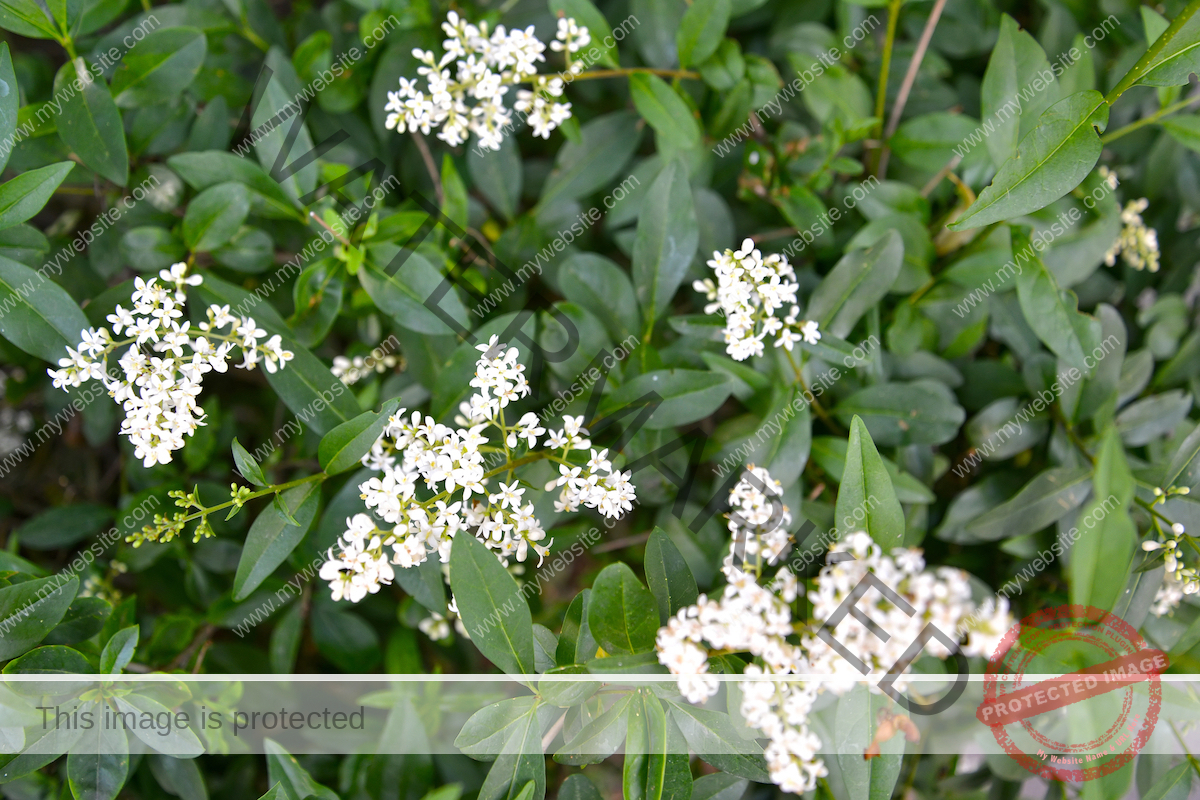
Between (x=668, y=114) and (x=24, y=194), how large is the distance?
1566 millimetres

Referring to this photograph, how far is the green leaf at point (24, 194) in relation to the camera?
1588 millimetres

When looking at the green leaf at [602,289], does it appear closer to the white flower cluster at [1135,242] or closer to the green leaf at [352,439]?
the green leaf at [352,439]

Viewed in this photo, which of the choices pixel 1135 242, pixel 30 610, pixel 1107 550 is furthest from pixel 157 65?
pixel 1135 242

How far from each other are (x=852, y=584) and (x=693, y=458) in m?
0.92

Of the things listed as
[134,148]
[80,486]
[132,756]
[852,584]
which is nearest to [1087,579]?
[852,584]

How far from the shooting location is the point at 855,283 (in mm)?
1787

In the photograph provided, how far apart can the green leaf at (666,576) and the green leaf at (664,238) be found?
2.15 feet

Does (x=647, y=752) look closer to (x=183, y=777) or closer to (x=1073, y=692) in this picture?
(x=1073, y=692)

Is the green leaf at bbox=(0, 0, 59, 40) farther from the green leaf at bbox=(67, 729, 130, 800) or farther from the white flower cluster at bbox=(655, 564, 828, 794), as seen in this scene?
the white flower cluster at bbox=(655, 564, 828, 794)

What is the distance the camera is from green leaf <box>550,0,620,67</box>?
6.10 ft

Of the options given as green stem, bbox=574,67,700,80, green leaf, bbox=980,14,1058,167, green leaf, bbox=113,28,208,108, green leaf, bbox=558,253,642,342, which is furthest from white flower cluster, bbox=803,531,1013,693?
green leaf, bbox=113,28,208,108

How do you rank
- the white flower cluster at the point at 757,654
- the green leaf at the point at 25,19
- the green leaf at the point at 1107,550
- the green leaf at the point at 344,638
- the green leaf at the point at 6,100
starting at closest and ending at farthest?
the green leaf at the point at 1107,550 → the white flower cluster at the point at 757,654 → the green leaf at the point at 6,100 → the green leaf at the point at 25,19 → the green leaf at the point at 344,638

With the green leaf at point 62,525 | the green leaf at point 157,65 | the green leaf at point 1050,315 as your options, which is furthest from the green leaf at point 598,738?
the green leaf at point 157,65

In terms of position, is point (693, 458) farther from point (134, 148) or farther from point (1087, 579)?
point (134, 148)
